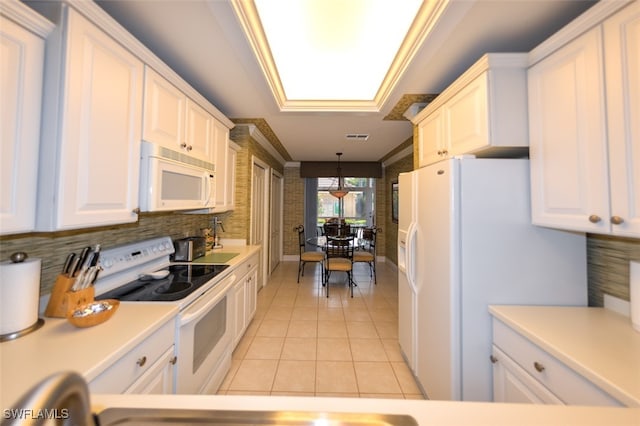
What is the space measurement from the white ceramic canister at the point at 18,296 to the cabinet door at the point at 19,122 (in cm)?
18

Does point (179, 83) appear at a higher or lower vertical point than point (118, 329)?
higher

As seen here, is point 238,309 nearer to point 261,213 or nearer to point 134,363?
point 134,363

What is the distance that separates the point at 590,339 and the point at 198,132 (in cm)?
271

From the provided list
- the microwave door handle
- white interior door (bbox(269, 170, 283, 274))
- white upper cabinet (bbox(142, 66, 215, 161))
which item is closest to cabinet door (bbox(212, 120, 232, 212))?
white upper cabinet (bbox(142, 66, 215, 161))

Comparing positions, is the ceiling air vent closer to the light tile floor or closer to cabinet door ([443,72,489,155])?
cabinet door ([443,72,489,155])

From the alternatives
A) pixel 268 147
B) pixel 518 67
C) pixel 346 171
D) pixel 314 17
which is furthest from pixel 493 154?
pixel 346 171

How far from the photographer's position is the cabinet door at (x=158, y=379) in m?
1.03

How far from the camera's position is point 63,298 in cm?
111

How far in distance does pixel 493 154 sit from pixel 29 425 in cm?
222

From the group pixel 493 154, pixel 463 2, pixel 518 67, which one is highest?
pixel 463 2

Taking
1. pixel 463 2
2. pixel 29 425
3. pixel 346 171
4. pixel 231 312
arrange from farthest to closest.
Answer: pixel 346 171 < pixel 231 312 < pixel 463 2 < pixel 29 425

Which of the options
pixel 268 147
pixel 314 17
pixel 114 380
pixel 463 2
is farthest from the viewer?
pixel 268 147

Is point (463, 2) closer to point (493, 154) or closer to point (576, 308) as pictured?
point (493, 154)

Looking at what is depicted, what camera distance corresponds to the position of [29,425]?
0.37m
